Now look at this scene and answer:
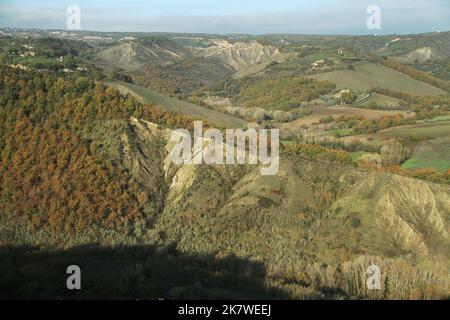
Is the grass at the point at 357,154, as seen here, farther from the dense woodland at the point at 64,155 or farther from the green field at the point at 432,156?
the dense woodland at the point at 64,155

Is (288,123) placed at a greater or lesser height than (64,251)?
greater

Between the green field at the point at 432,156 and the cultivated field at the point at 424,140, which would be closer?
the green field at the point at 432,156

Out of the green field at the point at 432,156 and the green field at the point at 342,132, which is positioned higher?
the green field at the point at 342,132

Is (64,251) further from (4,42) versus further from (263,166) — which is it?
(4,42)

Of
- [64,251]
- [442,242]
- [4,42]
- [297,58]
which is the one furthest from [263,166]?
[297,58]

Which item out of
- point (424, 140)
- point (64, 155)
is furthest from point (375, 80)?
point (64, 155)

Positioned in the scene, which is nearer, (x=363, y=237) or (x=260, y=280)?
(x=260, y=280)

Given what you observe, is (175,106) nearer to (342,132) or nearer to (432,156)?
(342,132)

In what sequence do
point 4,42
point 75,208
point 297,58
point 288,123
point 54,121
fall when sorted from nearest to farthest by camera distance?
point 75,208 < point 54,121 < point 288,123 < point 4,42 < point 297,58

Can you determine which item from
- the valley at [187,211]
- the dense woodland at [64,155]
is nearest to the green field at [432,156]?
the valley at [187,211]
